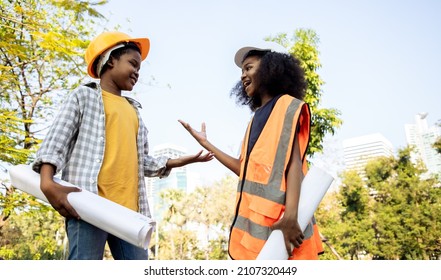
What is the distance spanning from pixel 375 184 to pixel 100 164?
20.6 metres

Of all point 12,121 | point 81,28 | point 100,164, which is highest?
point 81,28

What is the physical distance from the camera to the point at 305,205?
155 cm

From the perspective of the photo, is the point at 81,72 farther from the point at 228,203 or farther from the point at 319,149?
the point at 228,203

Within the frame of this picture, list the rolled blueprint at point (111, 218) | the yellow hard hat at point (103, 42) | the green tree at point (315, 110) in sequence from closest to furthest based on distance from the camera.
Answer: the rolled blueprint at point (111, 218) < the yellow hard hat at point (103, 42) < the green tree at point (315, 110)

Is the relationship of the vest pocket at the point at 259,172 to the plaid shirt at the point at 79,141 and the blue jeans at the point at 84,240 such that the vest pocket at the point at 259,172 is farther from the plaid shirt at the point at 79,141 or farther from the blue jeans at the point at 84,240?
the blue jeans at the point at 84,240

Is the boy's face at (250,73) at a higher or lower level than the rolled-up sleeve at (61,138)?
higher

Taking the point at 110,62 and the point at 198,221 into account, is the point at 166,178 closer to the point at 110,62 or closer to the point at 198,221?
the point at 110,62

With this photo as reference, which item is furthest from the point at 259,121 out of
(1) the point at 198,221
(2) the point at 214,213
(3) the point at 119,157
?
(1) the point at 198,221

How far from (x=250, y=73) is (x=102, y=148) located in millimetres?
855

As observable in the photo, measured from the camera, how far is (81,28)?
945 cm

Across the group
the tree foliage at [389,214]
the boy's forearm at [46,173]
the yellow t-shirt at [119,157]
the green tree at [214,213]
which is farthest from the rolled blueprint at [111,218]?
the green tree at [214,213]

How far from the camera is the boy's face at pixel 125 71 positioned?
1943 mm

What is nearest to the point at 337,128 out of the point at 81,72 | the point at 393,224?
the point at 81,72

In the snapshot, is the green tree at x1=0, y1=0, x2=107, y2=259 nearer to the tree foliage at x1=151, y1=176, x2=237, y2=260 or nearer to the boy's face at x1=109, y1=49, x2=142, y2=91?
the boy's face at x1=109, y1=49, x2=142, y2=91
